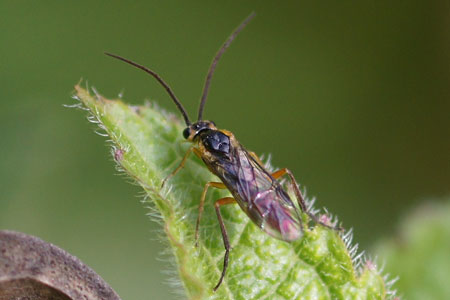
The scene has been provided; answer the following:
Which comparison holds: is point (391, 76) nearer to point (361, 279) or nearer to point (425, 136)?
point (425, 136)

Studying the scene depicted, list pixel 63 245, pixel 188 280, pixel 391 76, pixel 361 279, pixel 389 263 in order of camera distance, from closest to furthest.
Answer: pixel 188 280 → pixel 361 279 → pixel 389 263 → pixel 63 245 → pixel 391 76

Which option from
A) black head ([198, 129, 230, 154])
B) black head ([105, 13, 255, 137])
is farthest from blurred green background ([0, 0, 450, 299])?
Answer: black head ([198, 129, 230, 154])

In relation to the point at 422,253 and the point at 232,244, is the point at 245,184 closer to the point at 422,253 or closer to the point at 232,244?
the point at 232,244

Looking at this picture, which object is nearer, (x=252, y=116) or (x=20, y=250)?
(x=20, y=250)

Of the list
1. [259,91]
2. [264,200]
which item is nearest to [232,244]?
[264,200]

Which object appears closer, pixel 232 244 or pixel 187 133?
pixel 232 244

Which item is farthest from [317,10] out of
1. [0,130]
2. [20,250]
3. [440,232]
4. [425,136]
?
[20,250]

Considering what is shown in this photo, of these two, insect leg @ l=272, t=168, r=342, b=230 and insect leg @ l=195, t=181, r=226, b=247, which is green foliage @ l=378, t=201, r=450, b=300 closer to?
insect leg @ l=272, t=168, r=342, b=230
